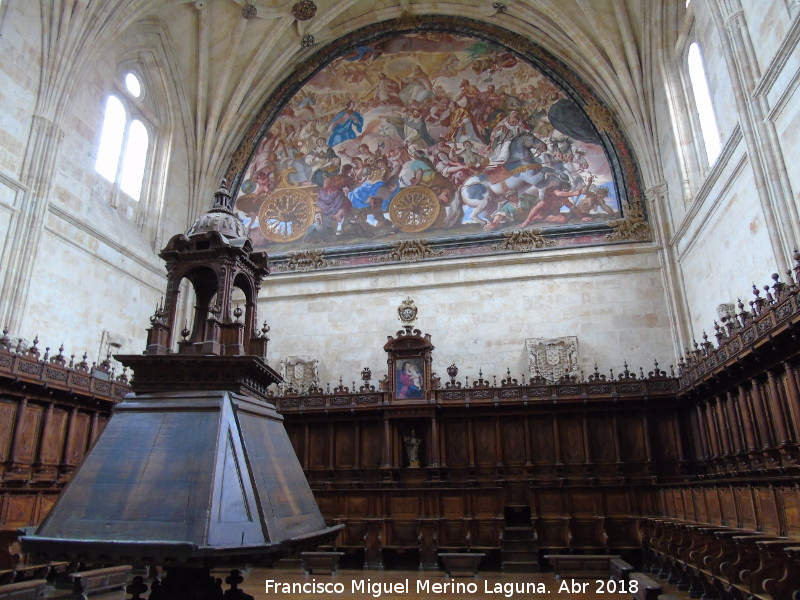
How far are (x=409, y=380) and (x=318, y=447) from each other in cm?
284

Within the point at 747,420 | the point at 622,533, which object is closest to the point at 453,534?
the point at 622,533

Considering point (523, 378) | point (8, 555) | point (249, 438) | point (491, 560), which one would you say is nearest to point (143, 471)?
point (249, 438)

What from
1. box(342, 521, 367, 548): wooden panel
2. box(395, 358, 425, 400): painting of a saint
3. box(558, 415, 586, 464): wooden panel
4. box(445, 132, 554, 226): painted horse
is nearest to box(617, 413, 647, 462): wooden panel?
box(558, 415, 586, 464): wooden panel

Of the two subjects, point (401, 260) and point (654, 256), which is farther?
point (401, 260)

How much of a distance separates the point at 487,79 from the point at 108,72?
11.4 m

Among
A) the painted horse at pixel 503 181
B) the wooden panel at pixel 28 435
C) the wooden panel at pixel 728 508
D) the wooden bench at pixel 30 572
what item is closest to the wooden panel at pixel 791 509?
the wooden panel at pixel 728 508

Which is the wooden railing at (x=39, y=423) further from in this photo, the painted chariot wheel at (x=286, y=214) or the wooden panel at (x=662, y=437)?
the wooden panel at (x=662, y=437)

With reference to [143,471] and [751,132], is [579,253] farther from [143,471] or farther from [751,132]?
[143,471]

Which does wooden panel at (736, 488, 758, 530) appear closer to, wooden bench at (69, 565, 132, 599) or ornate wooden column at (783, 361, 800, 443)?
ornate wooden column at (783, 361, 800, 443)

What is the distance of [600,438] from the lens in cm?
1418

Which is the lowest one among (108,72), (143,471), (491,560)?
(491,560)

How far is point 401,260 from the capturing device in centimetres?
1856

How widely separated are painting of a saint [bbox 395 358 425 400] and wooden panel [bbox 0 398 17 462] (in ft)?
26.6

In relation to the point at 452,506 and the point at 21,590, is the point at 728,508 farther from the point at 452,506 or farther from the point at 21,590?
the point at 21,590
